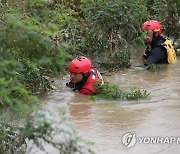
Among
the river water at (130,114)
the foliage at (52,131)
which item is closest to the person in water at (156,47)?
the river water at (130,114)

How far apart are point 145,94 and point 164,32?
4.87 meters

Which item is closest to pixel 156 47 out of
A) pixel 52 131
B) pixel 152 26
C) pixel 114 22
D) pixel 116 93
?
pixel 152 26

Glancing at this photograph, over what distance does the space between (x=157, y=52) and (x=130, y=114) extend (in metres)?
4.08

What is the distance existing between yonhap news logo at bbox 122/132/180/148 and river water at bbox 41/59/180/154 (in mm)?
25

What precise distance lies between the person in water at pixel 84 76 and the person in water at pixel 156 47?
8.01ft

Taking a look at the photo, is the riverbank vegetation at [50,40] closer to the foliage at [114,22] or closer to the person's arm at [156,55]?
the foliage at [114,22]

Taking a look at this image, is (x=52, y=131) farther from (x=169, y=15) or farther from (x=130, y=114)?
(x=169, y=15)

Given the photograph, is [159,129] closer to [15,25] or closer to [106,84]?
[106,84]

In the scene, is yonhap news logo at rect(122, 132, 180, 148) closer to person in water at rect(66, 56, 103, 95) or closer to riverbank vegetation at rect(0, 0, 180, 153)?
riverbank vegetation at rect(0, 0, 180, 153)

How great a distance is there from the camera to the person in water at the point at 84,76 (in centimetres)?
895

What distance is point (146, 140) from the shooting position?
6367 millimetres

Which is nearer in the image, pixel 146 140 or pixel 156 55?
pixel 146 140

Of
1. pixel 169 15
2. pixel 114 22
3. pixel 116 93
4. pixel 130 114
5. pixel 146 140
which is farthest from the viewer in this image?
pixel 169 15

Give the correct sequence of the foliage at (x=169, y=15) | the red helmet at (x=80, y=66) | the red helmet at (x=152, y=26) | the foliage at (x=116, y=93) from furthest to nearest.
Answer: the foliage at (x=169, y=15) → the red helmet at (x=152, y=26) → the red helmet at (x=80, y=66) → the foliage at (x=116, y=93)
